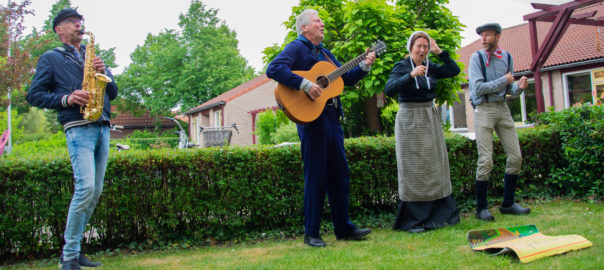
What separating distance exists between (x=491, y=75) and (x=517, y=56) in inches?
673

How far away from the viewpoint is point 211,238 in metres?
4.34

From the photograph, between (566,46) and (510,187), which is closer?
(510,187)

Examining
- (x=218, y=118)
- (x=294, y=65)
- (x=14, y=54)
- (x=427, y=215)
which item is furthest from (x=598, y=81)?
(x=218, y=118)

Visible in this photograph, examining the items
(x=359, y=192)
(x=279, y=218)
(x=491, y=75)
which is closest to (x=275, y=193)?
(x=279, y=218)

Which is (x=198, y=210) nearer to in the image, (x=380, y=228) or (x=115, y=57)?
(x=380, y=228)

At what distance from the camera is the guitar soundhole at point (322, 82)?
3.89m

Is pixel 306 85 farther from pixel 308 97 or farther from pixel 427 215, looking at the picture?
pixel 427 215

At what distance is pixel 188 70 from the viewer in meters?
38.0

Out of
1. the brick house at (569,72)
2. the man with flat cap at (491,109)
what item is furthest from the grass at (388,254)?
the brick house at (569,72)

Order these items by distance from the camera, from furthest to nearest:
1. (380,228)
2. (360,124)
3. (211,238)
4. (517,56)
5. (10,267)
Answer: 1. (517,56)
2. (360,124)
3. (380,228)
4. (211,238)
5. (10,267)

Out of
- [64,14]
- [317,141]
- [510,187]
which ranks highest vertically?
[64,14]

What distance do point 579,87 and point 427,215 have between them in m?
16.4

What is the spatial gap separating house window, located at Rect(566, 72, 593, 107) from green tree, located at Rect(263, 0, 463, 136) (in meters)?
11.9

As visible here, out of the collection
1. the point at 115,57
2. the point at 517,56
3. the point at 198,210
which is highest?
the point at 115,57
